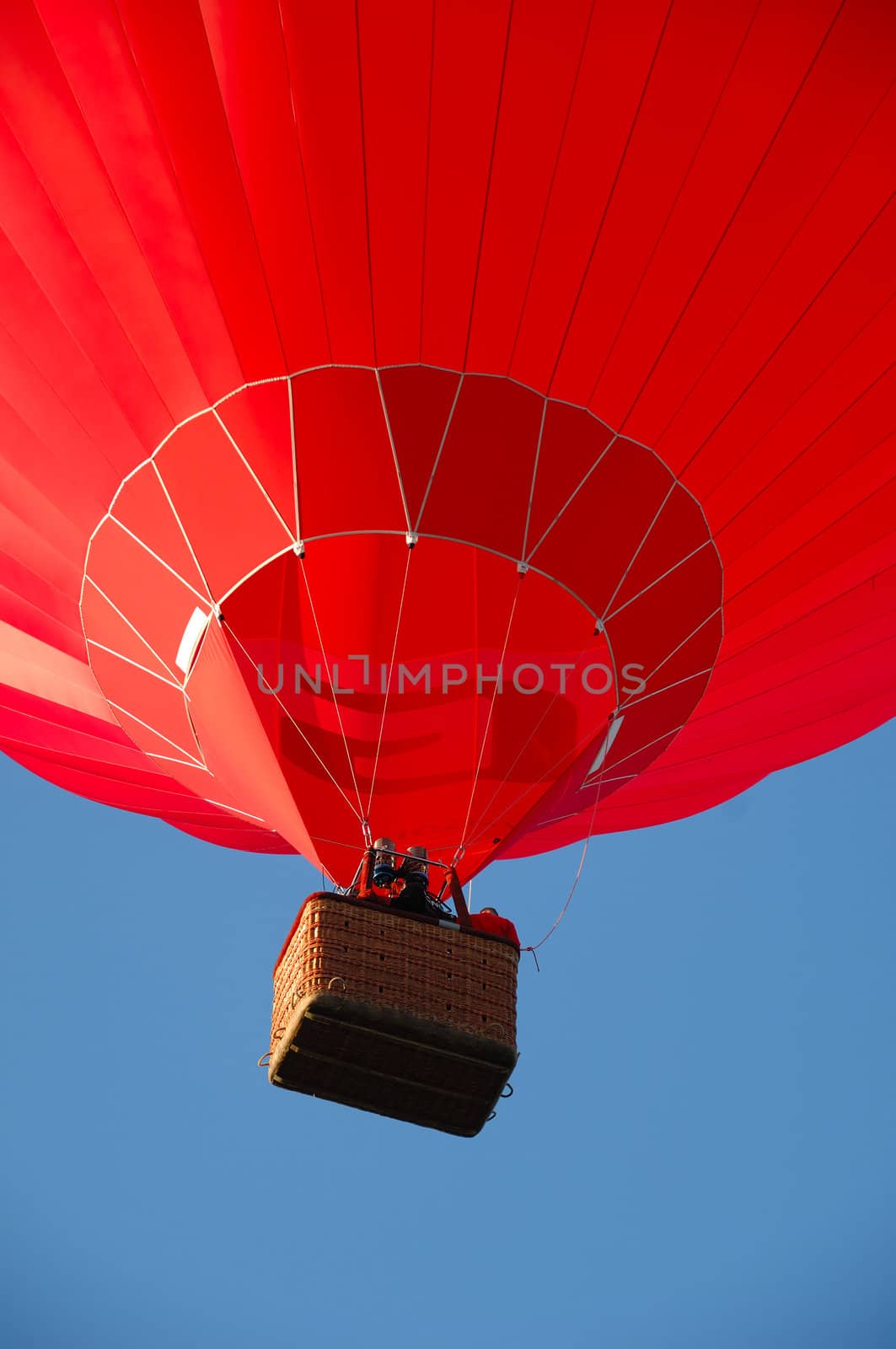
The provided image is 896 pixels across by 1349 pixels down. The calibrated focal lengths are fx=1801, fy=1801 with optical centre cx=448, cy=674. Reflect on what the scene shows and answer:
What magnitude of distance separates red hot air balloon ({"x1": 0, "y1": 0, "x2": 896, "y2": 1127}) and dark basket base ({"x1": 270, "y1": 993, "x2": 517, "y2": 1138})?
3.42 ft

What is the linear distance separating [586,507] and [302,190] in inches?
58.2

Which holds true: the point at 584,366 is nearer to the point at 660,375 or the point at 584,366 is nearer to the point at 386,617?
the point at 660,375

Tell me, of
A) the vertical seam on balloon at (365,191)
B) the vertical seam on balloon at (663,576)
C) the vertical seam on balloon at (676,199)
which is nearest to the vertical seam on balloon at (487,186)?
the vertical seam on balloon at (365,191)

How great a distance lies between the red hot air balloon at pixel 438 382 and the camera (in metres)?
5.79

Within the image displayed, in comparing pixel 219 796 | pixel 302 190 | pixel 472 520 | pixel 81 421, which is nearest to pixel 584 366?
pixel 472 520

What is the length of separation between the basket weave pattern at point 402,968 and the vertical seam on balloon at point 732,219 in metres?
1.93

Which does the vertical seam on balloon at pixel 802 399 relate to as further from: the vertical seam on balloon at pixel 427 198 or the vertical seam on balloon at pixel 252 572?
the vertical seam on balloon at pixel 252 572

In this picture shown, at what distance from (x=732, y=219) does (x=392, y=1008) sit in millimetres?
2827

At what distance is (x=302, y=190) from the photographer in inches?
233

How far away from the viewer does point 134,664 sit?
6.87 meters

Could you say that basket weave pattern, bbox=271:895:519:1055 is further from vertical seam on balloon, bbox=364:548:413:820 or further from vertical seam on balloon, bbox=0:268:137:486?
vertical seam on balloon, bbox=0:268:137:486

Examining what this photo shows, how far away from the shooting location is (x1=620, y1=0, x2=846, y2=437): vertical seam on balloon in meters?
5.76

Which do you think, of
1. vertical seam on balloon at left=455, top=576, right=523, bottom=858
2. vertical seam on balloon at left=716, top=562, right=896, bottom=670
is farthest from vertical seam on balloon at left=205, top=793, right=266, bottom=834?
vertical seam on balloon at left=716, top=562, right=896, bottom=670

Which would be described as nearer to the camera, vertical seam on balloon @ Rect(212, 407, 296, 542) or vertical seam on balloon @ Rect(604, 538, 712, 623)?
vertical seam on balloon @ Rect(212, 407, 296, 542)
